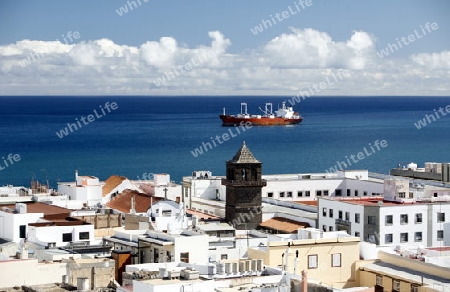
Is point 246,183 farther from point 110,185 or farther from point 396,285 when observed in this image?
point 396,285

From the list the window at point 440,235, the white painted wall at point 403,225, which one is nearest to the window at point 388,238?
the white painted wall at point 403,225

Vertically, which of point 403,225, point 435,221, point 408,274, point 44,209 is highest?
point 44,209

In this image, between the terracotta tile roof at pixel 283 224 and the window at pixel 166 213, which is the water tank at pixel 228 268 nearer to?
the window at pixel 166 213

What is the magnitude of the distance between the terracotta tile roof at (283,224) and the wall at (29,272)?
21153mm

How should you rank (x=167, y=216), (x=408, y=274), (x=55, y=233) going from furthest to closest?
(x=167, y=216)
(x=55, y=233)
(x=408, y=274)

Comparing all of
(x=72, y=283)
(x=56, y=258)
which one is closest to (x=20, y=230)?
(x=56, y=258)

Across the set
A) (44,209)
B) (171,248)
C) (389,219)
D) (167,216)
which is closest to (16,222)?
(44,209)

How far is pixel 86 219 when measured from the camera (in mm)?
46562

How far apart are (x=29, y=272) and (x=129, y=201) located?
2525 centimetres

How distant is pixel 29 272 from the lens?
102 ft

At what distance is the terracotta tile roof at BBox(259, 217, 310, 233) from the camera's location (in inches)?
2048

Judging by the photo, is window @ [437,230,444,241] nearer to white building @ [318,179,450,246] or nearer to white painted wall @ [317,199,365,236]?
white building @ [318,179,450,246]

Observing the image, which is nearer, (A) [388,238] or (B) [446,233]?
Answer: (A) [388,238]

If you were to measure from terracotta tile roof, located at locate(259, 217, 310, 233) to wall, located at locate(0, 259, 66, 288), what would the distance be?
2115 cm
